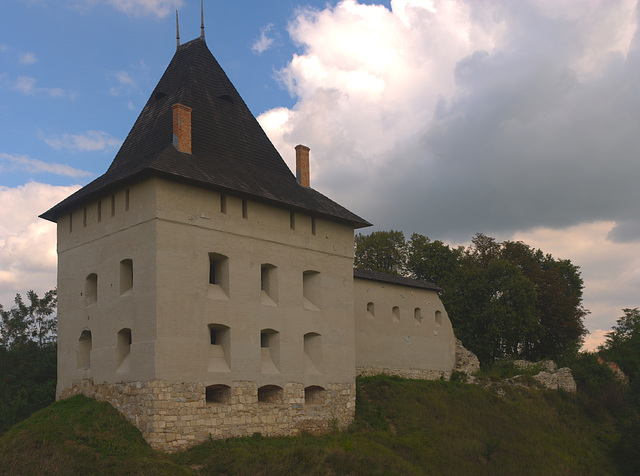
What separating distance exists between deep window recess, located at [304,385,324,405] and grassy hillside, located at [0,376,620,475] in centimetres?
134

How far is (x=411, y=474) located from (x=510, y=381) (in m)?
13.2

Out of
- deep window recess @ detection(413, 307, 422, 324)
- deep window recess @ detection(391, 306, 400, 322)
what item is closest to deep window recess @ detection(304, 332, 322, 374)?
deep window recess @ detection(391, 306, 400, 322)

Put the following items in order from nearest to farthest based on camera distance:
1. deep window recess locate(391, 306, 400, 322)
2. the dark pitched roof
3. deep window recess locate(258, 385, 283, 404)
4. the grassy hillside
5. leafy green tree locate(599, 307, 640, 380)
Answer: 1. the grassy hillside
2. the dark pitched roof
3. deep window recess locate(258, 385, 283, 404)
4. deep window recess locate(391, 306, 400, 322)
5. leafy green tree locate(599, 307, 640, 380)

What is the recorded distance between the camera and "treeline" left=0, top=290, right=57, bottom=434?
86.3 feet

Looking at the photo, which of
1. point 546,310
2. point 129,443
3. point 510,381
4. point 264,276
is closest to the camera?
point 129,443

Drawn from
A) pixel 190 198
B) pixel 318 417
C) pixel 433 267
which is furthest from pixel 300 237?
pixel 433 267

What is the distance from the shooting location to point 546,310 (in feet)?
141

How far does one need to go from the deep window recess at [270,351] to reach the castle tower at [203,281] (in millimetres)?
48

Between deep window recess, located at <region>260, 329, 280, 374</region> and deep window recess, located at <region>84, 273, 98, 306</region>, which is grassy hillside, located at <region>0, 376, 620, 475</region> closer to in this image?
deep window recess, located at <region>260, 329, 280, 374</region>

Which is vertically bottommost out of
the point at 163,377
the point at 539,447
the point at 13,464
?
the point at 539,447

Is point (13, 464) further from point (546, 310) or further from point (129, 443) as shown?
point (546, 310)

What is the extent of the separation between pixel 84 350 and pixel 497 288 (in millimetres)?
25710

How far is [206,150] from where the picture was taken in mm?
21875

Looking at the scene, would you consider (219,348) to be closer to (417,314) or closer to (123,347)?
(123,347)
